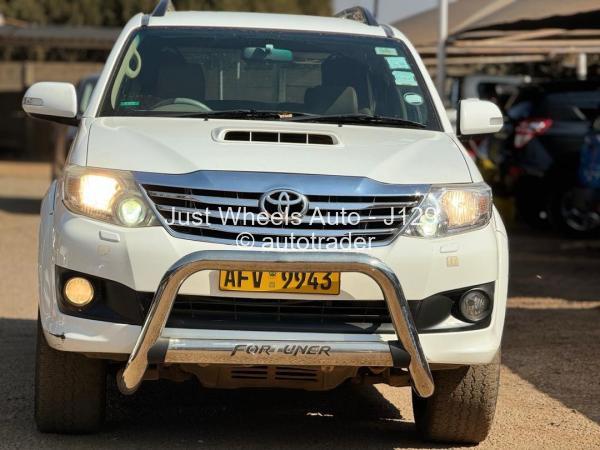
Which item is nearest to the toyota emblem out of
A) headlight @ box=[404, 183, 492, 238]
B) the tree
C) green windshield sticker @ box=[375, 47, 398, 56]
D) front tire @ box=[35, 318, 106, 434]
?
headlight @ box=[404, 183, 492, 238]

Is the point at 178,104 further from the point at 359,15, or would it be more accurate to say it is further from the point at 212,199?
the point at 359,15

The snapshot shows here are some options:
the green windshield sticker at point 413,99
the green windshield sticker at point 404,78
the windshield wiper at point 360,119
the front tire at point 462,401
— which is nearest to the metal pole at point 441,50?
the green windshield sticker at point 404,78

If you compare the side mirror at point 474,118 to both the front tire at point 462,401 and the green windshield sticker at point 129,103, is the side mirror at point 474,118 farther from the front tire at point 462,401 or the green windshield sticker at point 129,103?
→ the green windshield sticker at point 129,103

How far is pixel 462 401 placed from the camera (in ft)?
18.7

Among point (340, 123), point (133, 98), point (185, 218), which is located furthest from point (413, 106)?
point (185, 218)

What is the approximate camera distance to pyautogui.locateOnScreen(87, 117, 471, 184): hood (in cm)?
538

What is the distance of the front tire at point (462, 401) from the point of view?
5.68 m

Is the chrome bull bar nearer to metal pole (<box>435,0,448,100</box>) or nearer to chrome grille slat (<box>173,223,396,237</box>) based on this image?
chrome grille slat (<box>173,223,396,237</box>)

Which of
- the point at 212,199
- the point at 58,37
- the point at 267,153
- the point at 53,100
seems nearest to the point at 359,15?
the point at 53,100

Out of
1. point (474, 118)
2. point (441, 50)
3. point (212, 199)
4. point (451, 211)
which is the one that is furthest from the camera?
point (441, 50)

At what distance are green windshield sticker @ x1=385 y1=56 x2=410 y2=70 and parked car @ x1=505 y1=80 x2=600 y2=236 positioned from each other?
886 cm

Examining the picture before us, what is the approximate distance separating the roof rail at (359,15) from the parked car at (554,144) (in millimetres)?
7899

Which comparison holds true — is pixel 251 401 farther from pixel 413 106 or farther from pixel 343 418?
pixel 413 106

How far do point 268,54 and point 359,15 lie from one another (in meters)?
1.09
